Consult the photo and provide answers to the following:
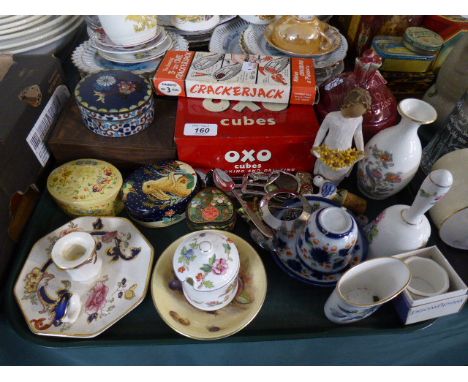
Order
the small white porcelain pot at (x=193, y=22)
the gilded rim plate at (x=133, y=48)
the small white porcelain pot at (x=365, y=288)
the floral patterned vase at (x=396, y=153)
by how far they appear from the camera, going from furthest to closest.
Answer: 1. the small white porcelain pot at (x=193, y=22)
2. the gilded rim plate at (x=133, y=48)
3. the floral patterned vase at (x=396, y=153)
4. the small white porcelain pot at (x=365, y=288)

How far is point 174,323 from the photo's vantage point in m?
0.63

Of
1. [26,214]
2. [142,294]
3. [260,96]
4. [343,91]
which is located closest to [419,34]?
[343,91]

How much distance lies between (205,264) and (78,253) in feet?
0.85

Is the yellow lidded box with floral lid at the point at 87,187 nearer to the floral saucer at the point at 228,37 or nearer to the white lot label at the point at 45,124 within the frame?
the white lot label at the point at 45,124

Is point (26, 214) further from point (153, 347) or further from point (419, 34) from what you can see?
point (419, 34)

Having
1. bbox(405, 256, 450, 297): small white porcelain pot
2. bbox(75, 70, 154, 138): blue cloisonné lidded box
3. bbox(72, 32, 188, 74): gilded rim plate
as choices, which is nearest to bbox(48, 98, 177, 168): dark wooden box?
bbox(75, 70, 154, 138): blue cloisonné lidded box

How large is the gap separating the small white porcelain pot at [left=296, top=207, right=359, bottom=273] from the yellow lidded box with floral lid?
0.40 metres

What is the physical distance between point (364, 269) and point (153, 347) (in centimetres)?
38

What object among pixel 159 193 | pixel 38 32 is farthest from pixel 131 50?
pixel 159 193

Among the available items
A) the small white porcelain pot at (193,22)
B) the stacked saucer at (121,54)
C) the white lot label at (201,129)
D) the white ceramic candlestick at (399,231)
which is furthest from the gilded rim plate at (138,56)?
the white ceramic candlestick at (399,231)

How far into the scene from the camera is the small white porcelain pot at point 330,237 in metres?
0.59

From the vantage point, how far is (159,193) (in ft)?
2.48

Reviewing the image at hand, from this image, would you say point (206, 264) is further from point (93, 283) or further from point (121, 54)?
point (121, 54)

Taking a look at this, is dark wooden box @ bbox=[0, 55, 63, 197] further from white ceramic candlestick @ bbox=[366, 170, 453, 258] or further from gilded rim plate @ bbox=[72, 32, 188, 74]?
white ceramic candlestick @ bbox=[366, 170, 453, 258]
